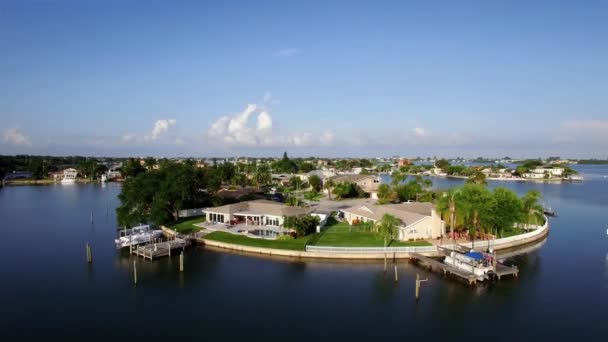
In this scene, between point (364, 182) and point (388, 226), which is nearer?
point (388, 226)

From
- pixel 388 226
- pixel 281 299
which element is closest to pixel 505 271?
pixel 388 226

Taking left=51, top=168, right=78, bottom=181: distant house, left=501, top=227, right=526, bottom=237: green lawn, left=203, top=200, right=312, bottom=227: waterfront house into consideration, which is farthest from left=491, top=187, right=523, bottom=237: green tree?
left=51, top=168, right=78, bottom=181: distant house

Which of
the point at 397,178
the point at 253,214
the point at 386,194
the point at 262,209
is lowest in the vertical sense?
the point at 253,214

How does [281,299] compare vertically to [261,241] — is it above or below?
below

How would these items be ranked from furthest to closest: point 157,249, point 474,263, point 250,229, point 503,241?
point 250,229, point 503,241, point 157,249, point 474,263

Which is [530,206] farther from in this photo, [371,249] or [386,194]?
[386,194]

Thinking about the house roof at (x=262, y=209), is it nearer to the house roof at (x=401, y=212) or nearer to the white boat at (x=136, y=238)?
the house roof at (x=401, y=212)

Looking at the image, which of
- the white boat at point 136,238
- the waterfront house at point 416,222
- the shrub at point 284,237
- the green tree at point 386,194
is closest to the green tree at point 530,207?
the waterfront house at point 416,222

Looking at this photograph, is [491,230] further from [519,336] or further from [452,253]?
[519,336]
